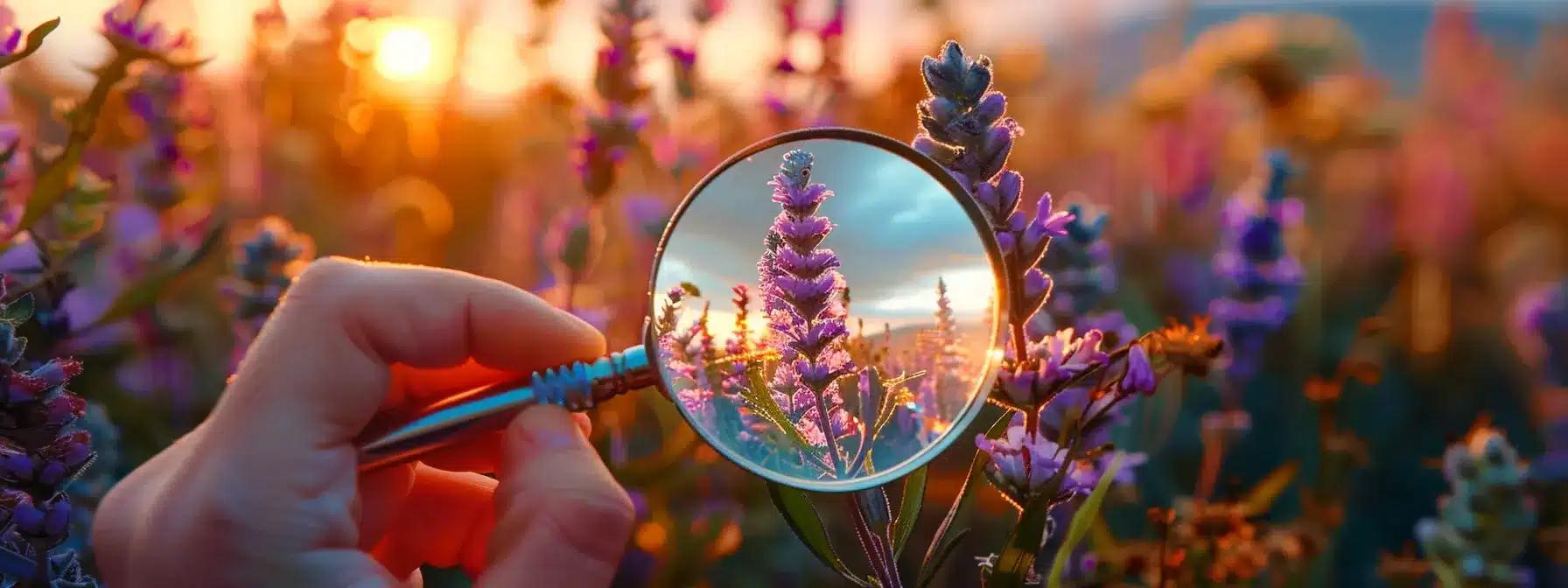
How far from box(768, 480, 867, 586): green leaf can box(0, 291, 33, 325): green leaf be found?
479 millimetres

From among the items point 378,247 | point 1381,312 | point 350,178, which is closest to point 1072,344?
point 378,247

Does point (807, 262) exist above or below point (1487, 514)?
above

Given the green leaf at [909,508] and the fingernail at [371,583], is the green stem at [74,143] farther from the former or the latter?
the green leaf at [909,508]

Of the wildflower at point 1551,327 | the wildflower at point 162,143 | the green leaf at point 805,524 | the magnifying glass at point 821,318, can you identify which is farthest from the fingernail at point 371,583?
the wildflower at point 1551,327

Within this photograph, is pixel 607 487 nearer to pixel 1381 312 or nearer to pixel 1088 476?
pixel 1088 476

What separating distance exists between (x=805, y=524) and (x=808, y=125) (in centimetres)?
98

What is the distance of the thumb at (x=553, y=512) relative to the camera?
0.64 metres

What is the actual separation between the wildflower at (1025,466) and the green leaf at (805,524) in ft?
0.35

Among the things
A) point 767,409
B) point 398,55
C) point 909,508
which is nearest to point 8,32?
point 767,409

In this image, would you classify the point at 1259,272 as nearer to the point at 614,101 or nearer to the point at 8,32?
the point at 614,101

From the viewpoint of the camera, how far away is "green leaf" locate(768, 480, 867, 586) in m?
0.69

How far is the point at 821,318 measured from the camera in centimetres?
69

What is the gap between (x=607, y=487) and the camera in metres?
0.65

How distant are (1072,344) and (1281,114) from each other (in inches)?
90.2
